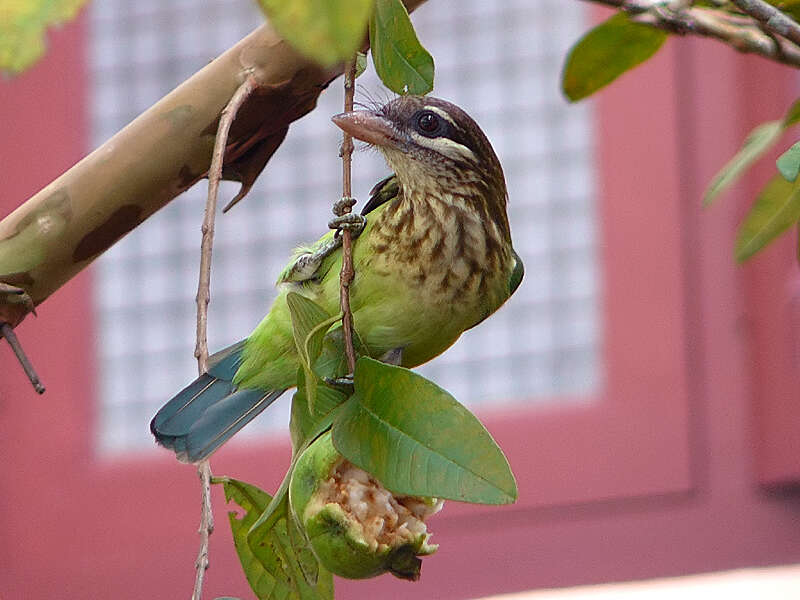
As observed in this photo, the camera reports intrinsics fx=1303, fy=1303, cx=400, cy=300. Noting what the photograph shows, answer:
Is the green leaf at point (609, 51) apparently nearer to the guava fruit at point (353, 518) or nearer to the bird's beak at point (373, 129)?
the bird's beak at point (373, 129)

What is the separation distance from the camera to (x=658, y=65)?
279 centimetres

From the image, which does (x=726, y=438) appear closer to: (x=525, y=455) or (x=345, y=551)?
(x=525, y=455)

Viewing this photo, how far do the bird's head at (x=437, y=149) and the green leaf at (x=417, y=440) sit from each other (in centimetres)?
66

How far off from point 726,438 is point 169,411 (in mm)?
1504

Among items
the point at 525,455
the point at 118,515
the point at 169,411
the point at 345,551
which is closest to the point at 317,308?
the point at 345,551

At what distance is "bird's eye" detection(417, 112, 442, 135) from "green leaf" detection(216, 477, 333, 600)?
639mm

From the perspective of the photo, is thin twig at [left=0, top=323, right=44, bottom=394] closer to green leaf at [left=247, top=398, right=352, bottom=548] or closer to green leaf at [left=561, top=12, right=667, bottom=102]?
green leaf at [left=247, top=398, right=352, bottom=548]

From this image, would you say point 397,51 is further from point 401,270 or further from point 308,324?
point 401,270

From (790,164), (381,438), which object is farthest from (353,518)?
(790,164)

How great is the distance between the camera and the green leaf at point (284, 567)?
0.94 meters

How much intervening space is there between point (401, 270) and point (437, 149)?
0.67 feet

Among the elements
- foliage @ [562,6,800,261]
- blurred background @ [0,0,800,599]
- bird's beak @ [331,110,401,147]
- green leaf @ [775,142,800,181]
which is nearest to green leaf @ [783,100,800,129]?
foliage @ [562,6,800,261]

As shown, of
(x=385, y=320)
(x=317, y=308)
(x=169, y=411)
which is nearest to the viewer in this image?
(x=317, y=308)

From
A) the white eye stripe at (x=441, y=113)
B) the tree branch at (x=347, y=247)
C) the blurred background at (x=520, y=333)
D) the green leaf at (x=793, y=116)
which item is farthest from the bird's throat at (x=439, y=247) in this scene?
the blurred background at (x=520, y=333)
